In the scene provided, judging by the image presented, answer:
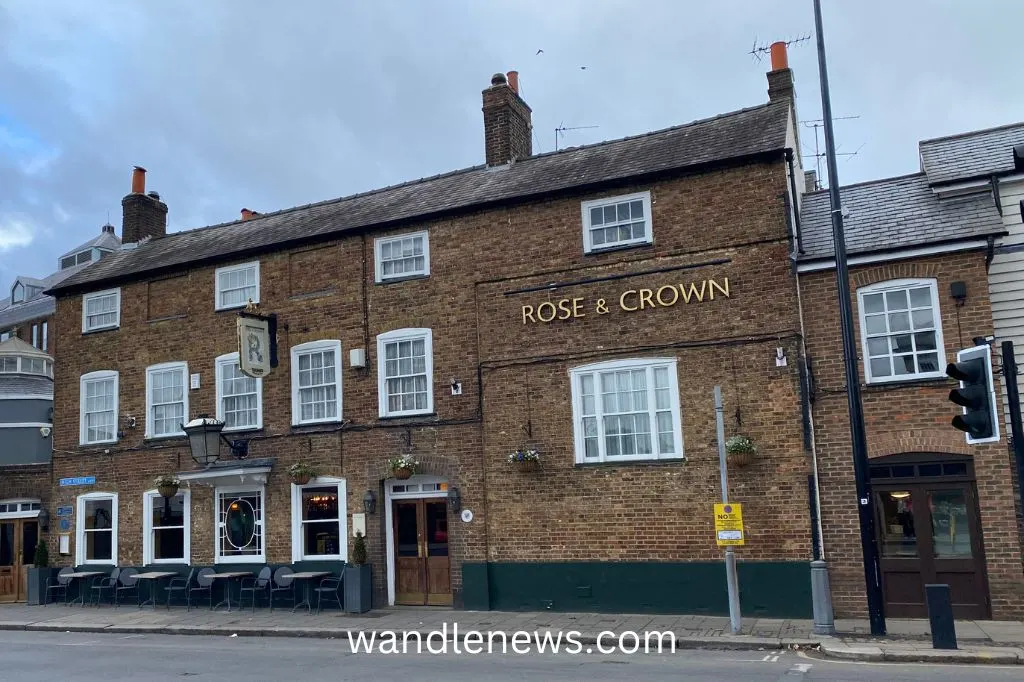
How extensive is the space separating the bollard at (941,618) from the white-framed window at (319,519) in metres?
11.0

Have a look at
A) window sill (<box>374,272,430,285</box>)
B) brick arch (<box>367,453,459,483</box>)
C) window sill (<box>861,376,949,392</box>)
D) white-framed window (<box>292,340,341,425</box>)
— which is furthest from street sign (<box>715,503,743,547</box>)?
white-framed window (<box>292,340,341,425</box>)

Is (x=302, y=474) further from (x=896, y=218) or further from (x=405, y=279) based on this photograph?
(x=896, y=218)

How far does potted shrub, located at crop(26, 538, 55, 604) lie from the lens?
21016 mm

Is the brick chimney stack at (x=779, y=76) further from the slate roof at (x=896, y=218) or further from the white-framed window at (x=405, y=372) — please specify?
the white-framed window at (x=405, y=372)

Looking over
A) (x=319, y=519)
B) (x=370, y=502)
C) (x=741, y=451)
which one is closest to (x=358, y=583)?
(x=370, y=502)

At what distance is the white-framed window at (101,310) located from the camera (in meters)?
21.8

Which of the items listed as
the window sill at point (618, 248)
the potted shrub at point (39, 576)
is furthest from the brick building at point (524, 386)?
Answer: the potted shrub at point (39, 576)

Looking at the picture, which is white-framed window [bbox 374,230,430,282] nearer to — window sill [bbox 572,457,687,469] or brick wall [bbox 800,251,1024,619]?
window sill [bbox 572,457,687,469]

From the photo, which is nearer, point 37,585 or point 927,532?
point 927,532

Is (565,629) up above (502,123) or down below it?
below

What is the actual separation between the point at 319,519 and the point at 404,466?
2.68 m

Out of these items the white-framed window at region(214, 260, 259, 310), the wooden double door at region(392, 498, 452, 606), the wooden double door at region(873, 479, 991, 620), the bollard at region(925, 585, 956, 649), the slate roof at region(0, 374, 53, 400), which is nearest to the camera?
the bollard at region(925, 585, 956, 649)

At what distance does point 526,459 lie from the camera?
16.2 m

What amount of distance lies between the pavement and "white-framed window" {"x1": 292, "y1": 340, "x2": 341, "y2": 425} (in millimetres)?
3970
